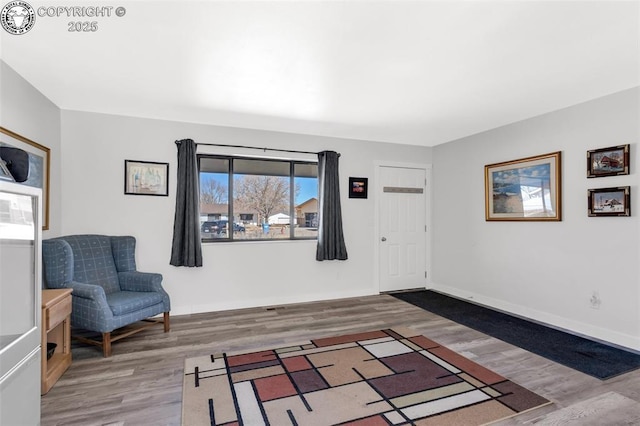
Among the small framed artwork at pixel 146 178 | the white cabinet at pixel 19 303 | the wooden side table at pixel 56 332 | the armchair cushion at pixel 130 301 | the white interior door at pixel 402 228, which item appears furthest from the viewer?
the white interior door at pixel 402 228

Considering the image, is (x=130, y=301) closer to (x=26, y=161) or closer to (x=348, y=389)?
(x=26, y=161)

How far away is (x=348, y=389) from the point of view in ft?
7.71

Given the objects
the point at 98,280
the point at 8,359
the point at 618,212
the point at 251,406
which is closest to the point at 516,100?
the point at 618,212

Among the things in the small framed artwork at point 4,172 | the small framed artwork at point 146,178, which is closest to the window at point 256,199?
the small framed artwork at point 146,178

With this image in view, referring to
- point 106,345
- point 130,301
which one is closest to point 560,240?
point 130,301

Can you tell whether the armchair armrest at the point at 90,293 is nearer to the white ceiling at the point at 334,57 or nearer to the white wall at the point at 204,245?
the white wall at the point at 204,245

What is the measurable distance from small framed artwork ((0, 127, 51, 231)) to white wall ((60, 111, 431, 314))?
0.44 m

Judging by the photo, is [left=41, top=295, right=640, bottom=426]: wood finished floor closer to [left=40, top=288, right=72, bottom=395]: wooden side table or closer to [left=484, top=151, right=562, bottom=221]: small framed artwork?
[left=40, top=288, right=72, bottom=395]: wooden side table

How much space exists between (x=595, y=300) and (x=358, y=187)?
3.10 meters

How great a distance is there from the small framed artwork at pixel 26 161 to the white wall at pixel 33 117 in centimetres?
7

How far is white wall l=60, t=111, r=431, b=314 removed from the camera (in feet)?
12.2

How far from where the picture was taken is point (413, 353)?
9.71ft

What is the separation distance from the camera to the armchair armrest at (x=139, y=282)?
135 inches

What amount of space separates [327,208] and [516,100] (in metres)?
2.60
